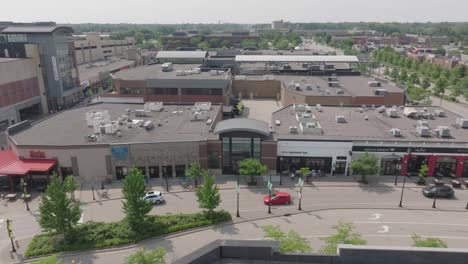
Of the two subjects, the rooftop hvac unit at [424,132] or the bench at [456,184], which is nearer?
the bench at [456,184]

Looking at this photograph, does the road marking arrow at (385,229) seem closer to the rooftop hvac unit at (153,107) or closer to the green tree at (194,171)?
the green tree at (194,171)

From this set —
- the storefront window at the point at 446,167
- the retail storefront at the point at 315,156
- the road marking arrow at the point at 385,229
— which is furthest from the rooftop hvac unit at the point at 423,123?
the road marking arrow at the point at 385,229

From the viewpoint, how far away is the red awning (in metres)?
47.7

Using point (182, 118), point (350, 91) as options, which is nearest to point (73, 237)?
point (182, 118)

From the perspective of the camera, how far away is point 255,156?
174 ft

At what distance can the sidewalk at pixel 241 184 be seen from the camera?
47.8 metres

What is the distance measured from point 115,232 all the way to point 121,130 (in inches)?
914

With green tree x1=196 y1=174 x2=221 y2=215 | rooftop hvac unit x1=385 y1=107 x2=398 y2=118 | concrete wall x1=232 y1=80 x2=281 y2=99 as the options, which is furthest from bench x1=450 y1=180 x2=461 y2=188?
concrete wall x1=232 y1=80 x2=281 y2=99

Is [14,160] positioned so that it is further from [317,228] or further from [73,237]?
[317,228]

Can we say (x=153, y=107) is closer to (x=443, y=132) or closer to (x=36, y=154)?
(x=36, y=154)

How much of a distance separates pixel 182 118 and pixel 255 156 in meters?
18.1

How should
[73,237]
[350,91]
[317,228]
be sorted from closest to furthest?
[73,237] < [317,228] < [350,91]

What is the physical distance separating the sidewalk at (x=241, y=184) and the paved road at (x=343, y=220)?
782 cm

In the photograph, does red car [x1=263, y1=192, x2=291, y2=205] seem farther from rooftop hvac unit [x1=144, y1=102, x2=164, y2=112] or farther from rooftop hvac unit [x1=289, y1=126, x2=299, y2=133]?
rooftop hvac unit [x1=144, y1=102, x2=164, y2=112]
